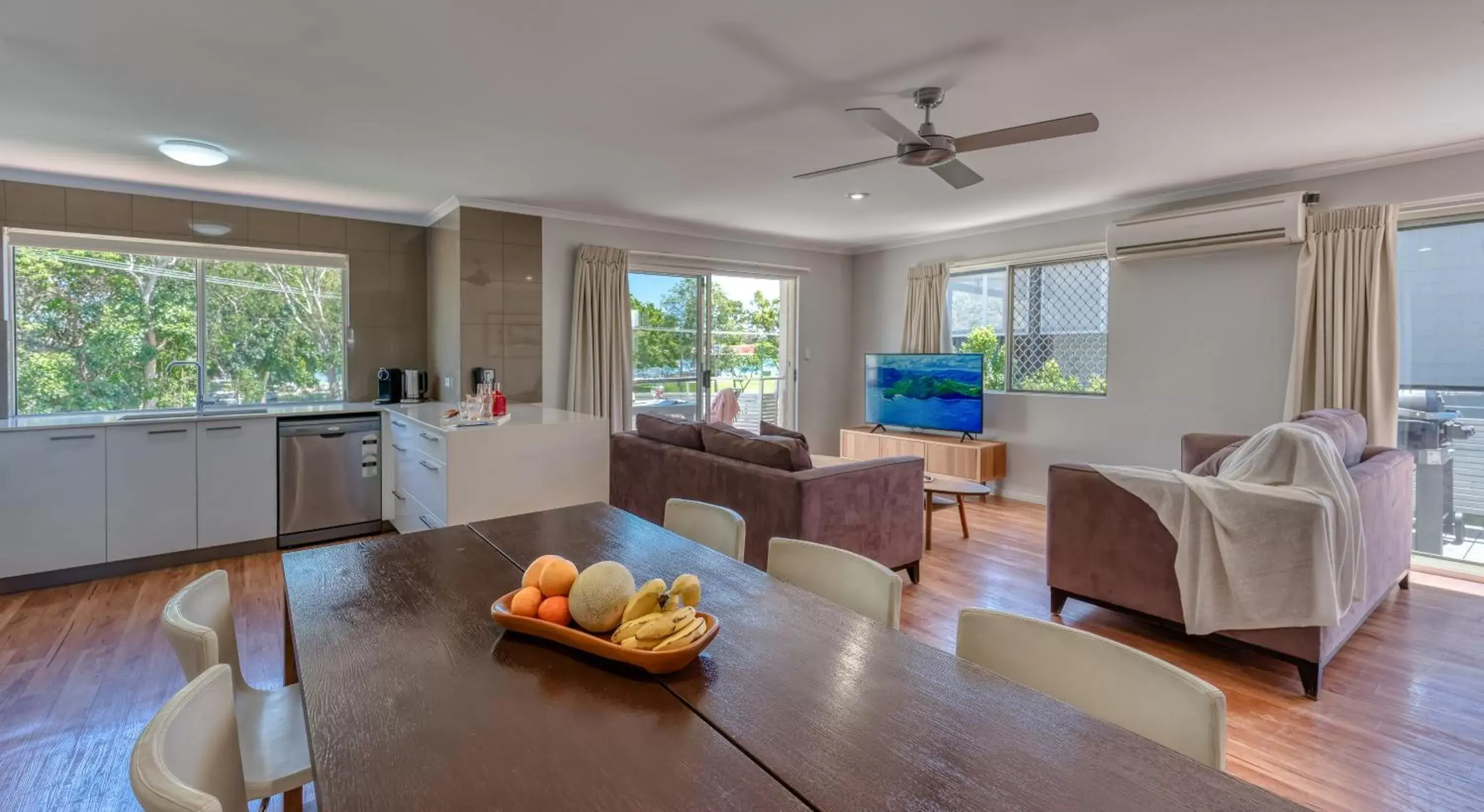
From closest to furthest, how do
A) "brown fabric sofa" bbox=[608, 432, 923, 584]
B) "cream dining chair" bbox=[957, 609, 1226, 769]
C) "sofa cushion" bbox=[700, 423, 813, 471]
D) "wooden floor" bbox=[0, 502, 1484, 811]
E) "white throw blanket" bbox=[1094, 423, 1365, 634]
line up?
"cream dining chair" bbox=[957, 609, 1226, 769] < "wooden floor" bbox=[0, 502, 1484, 811] < "white throw blanket" bbox=[1094, 423, 1365, 634] < "brown fabric sofa" bbox=[608, 432, 923, 584] < "sofa cushion" bbox=[700, 423, 813, 471]

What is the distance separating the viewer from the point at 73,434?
11.8 ft

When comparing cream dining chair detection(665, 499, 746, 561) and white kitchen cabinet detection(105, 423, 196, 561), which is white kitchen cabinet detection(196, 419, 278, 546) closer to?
white kitchen cabinet detection(105, 423, 196, 561)

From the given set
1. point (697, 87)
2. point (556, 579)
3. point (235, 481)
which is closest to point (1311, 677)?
point (556, 579)

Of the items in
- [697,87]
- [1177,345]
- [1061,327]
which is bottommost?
[1177,345]

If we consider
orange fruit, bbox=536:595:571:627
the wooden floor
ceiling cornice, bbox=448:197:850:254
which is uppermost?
ceiling cornice, bbox=448:197:850:254

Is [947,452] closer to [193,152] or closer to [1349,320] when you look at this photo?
[1349,320]

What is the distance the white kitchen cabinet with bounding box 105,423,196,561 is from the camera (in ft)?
12.3

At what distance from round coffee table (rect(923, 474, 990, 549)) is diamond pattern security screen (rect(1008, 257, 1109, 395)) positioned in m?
1.54

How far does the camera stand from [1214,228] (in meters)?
4.34

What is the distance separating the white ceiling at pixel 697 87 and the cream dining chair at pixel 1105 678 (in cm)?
191

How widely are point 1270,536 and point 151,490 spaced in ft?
17.8

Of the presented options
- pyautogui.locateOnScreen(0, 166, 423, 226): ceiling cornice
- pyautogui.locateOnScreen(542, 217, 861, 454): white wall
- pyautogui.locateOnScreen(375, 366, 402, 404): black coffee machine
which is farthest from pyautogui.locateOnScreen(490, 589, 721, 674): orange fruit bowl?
pyautogui.locateOnScreen(0, 166, 423, 226): ceiling cornice

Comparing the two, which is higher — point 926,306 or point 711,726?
point 926,306

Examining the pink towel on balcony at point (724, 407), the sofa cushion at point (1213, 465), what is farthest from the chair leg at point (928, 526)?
the pink towel on balcony at point (724, 407)
